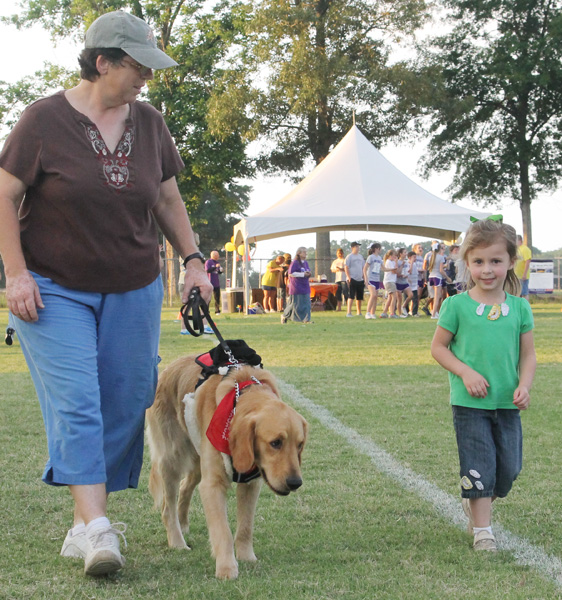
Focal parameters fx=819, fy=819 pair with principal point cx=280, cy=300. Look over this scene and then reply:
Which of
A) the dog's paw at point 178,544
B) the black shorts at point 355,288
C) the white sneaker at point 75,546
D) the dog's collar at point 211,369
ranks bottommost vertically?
the dog's paw at point 178,544

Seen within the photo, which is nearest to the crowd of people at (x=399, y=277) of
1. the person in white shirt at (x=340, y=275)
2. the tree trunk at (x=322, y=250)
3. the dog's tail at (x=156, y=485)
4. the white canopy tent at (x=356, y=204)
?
the white canopy tent at (x=356, y=204)

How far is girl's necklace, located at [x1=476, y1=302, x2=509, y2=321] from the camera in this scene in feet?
12.0

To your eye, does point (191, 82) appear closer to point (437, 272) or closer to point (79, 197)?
point (437, 272)

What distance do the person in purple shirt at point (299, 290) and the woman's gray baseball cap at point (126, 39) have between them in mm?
15616

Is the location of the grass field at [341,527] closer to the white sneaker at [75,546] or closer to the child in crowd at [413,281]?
the white sneaker at [75,546]

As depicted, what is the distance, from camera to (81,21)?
138ft

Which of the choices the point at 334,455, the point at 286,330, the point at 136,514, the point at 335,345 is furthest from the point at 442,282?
the point at 136,514

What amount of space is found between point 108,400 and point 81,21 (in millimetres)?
42411

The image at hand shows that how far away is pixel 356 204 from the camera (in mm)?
22406

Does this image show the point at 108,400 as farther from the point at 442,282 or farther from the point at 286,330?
the point at 442,282

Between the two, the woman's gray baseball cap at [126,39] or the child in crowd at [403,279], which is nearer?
the woman's gray baseball cap at [126,39]

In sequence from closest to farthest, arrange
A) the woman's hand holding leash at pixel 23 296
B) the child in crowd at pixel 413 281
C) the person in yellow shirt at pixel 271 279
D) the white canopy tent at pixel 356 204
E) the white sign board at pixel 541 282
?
1. the woman's hand holding leash at pixel 23 296
2. the child in crowd at pixel 413 281
3. the white canopy tent at pixel 356 204
4. the person in yellow shirt at pixel 271 279
5. the white sign board at pixel 541 282

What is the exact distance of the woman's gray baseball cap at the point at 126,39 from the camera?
3225 mm

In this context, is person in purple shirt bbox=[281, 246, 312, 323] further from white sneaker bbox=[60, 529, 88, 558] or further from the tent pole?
white sneaker bbox=[60, 529, 88, 558]
